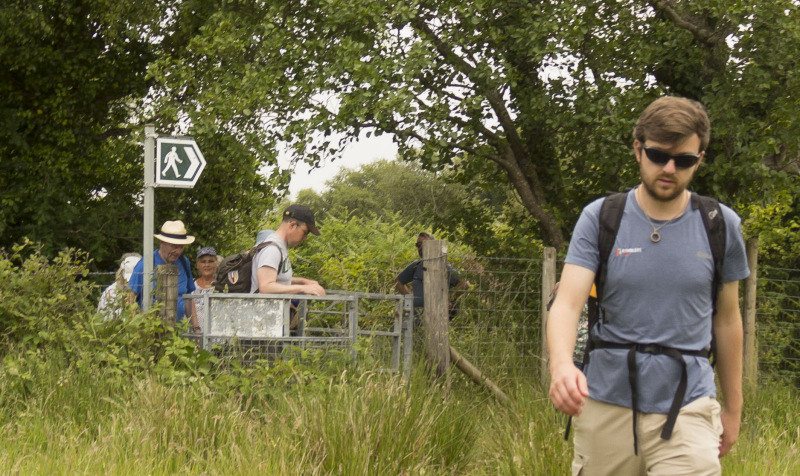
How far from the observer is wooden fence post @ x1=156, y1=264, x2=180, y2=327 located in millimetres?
7039

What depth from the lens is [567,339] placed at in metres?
3.12

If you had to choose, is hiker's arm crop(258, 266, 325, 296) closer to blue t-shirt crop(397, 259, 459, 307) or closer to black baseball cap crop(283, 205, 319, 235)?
black baseball cap crop(283, 205, 319, 235)

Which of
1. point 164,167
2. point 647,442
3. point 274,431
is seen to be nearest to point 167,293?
point 164,167

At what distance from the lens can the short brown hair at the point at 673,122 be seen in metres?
3.16

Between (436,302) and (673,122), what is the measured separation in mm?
4607

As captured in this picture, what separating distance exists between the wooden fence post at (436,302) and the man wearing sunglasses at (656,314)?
433cm

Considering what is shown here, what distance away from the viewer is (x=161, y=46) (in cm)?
1538

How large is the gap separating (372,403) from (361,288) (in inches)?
170

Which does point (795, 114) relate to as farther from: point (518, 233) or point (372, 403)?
point (372, 403)

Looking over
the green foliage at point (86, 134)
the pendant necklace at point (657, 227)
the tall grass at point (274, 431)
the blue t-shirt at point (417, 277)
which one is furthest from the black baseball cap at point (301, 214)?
the green foliage at point (86, 134)

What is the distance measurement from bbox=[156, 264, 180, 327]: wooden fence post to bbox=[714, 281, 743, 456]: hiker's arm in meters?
4.64

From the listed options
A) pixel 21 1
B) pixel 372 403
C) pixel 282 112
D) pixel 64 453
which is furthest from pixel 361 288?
pixel 21 1

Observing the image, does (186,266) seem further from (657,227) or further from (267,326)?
(657,227)

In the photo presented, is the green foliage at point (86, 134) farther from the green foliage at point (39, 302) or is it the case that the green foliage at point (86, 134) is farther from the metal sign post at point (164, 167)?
the green foliage at point (39, 302)
